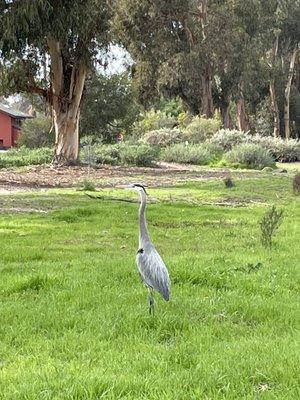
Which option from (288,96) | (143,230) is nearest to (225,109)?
(288,96)

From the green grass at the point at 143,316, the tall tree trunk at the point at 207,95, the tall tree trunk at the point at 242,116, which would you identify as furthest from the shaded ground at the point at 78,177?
the tall tree trunk at the point at 242,116

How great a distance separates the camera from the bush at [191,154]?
37844mm

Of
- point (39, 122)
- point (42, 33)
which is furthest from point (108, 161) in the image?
point (39, 122)

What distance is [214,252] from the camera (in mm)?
9773

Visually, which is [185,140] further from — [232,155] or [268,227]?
[268,227]

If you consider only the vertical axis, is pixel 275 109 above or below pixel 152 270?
above

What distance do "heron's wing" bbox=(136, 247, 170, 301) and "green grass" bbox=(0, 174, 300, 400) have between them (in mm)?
343

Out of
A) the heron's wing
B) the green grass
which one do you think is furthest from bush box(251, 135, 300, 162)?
the heron's wing

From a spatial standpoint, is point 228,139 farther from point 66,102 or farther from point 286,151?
point 66,102

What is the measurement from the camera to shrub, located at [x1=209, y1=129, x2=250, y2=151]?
138 ft

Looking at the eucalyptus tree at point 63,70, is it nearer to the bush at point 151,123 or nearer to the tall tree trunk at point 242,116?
the bush at point 151,123

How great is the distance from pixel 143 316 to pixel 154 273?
1.68 ft

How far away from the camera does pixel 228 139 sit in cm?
4244

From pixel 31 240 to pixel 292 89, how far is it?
2373 inches
